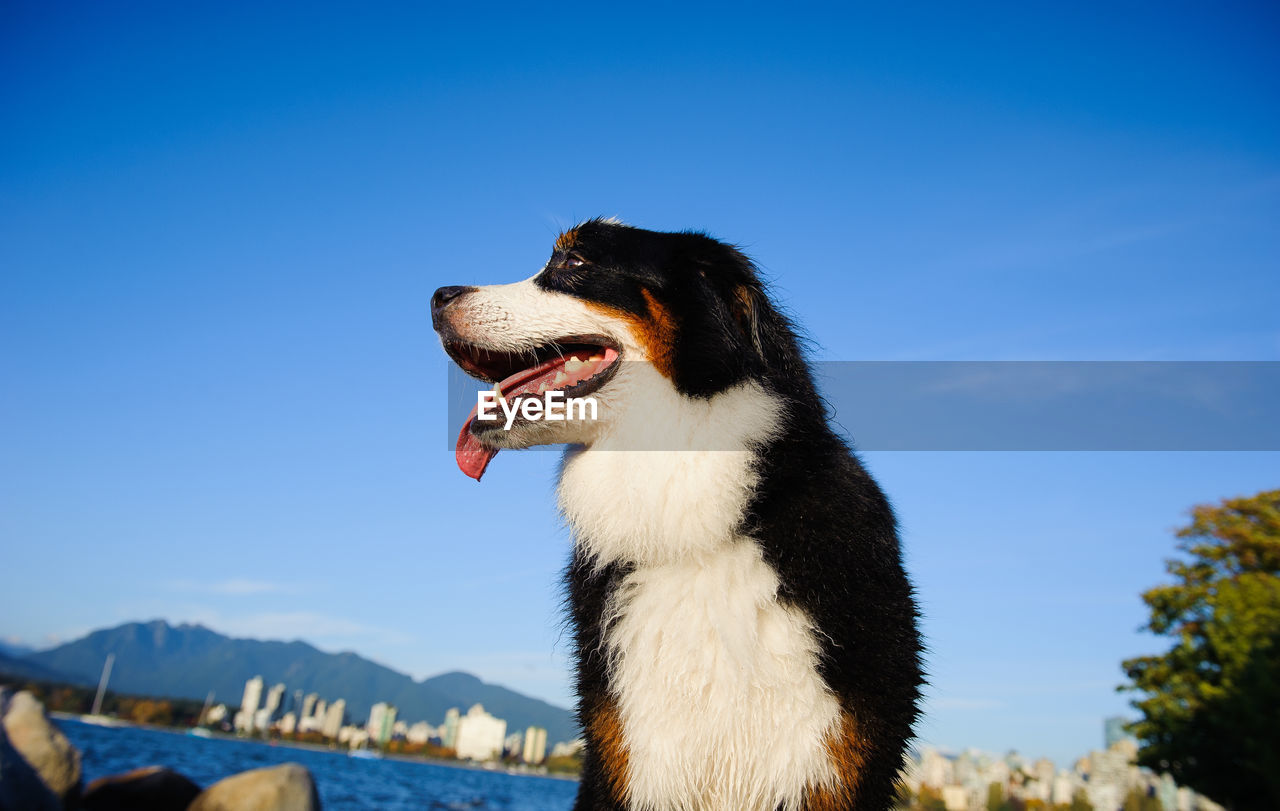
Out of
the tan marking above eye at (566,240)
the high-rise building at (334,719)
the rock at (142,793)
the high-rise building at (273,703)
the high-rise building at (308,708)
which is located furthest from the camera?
the high-rise building at (308,708)

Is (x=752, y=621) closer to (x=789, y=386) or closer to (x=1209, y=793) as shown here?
(x=789, y=386)

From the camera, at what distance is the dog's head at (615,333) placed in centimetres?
331

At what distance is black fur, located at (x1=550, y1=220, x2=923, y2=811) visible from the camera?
2865mm

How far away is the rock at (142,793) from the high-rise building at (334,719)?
119m

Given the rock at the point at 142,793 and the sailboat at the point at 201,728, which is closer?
the rock at the point at 142,793

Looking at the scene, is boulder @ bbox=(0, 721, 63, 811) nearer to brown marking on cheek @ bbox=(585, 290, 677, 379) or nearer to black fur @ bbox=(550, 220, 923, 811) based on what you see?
black fur @ bbox=(550, 220, 923, 811)

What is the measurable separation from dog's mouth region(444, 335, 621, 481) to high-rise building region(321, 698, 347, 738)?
13686 centimetres

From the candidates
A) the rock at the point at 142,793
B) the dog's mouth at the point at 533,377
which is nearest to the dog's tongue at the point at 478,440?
the dog's mouth at the point at 533,377

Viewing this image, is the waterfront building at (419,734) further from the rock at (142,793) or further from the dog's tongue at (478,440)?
the dog's tongue at (478,440)

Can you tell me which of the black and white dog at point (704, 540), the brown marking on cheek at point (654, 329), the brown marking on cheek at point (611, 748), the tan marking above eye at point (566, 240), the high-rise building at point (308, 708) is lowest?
the high-rise building at point (308, 708)

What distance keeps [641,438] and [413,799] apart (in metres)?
41.1

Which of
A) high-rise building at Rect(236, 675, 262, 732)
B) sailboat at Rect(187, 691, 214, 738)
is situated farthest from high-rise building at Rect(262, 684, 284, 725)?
sailboat at Rect(187, 691, 214, 738)

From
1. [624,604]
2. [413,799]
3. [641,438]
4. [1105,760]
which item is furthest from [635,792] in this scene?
[1105,760]

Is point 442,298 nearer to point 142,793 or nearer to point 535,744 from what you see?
point 142,793
